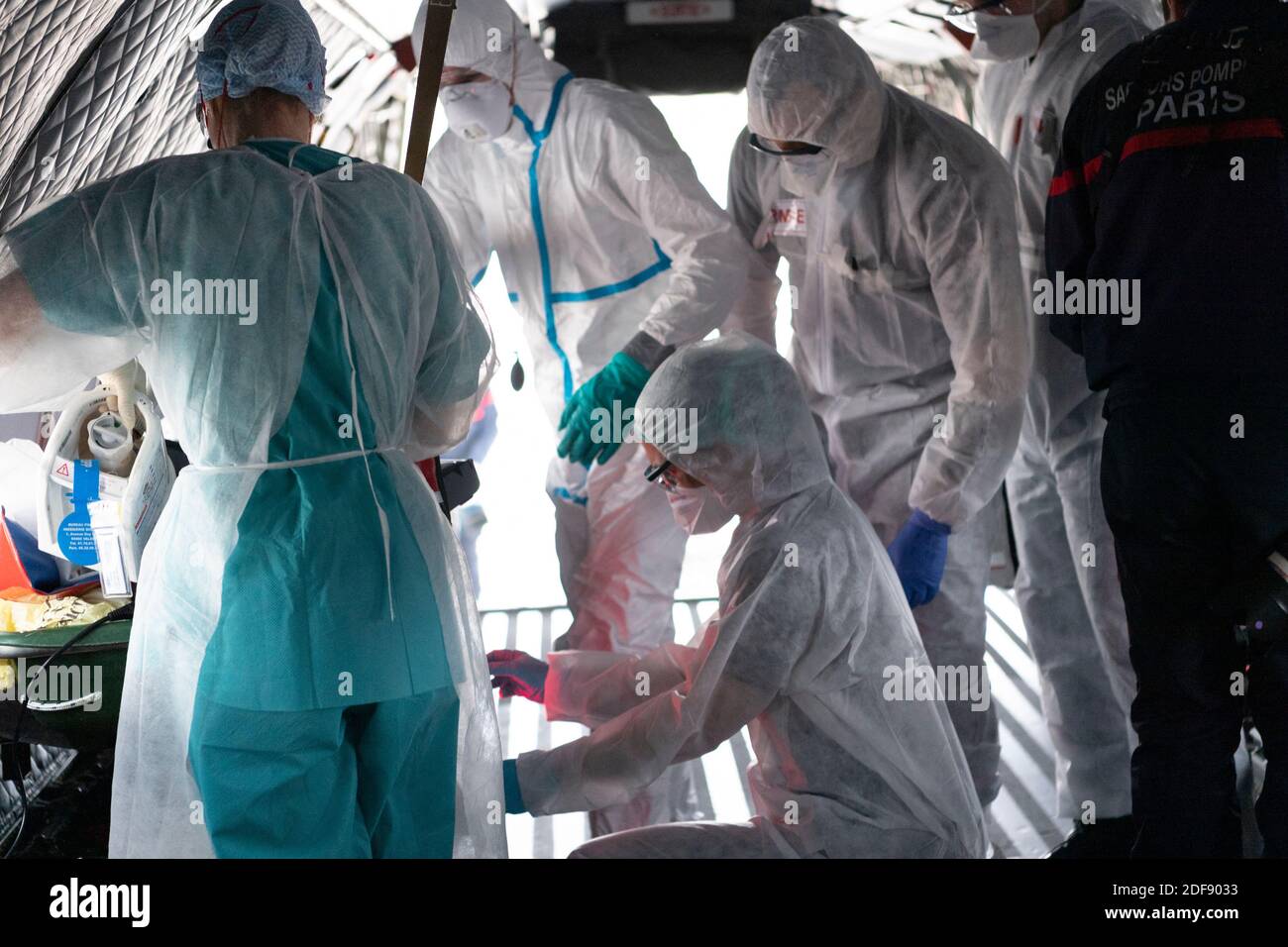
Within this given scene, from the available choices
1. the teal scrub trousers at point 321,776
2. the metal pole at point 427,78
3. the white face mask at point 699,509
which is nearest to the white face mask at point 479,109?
the metal pole at point 427,78

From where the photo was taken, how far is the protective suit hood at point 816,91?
2246 millimetres

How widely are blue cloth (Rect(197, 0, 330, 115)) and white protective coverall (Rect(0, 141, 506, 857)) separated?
8 cm

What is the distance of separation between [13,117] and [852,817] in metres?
1.71

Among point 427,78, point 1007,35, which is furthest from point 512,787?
point 1007,35

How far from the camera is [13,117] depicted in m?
2.12

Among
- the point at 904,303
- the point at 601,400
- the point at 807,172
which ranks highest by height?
the point at 807,172

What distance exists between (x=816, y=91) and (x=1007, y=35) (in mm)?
475

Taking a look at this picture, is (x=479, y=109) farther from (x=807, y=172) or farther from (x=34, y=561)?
(x=34, y=561)

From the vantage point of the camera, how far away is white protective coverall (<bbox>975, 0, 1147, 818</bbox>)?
2.42 metres

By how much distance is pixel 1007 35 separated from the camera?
8.07 ft

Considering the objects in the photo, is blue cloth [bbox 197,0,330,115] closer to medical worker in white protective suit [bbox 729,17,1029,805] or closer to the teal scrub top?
the teal scrub top
